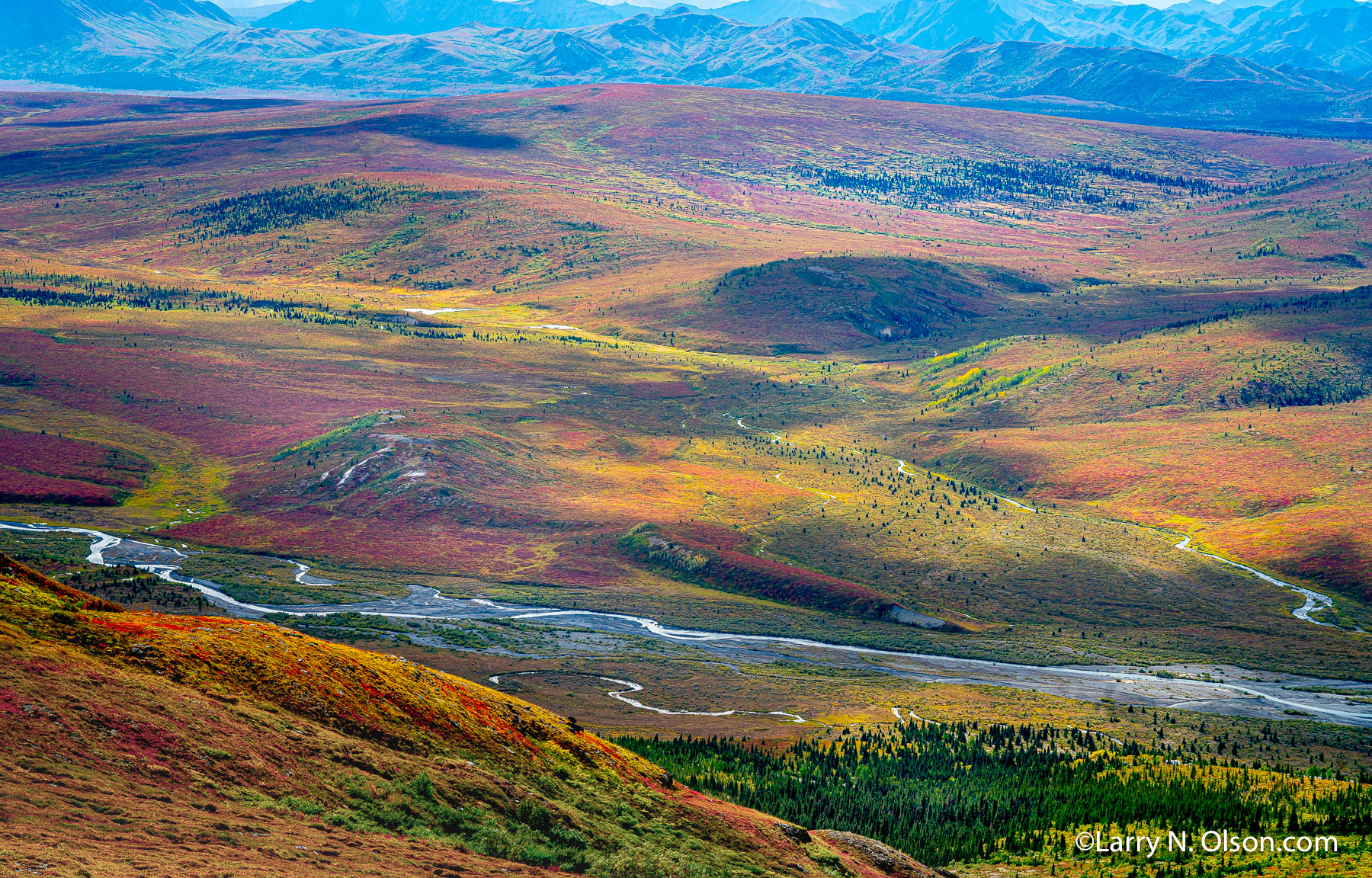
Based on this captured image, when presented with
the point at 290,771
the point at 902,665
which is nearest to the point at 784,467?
the point at 902,665

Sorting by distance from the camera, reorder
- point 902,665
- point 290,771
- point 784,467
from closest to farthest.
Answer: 1. point 290,771
2. point 902,665
3. point 784,467

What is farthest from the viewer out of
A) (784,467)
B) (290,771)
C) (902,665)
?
(784,467)

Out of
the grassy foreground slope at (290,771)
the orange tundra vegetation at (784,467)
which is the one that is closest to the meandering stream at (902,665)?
the orange tundra vegetation at (784,467)

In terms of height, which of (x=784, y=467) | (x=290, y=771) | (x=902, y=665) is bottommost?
(x=902, y=665)

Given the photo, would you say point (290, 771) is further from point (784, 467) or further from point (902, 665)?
point (784, 467)

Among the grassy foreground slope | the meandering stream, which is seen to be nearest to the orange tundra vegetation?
the meandering stream

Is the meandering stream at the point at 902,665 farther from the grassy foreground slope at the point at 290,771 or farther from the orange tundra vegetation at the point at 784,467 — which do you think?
the grassy foreground slope at the point at 290,771
